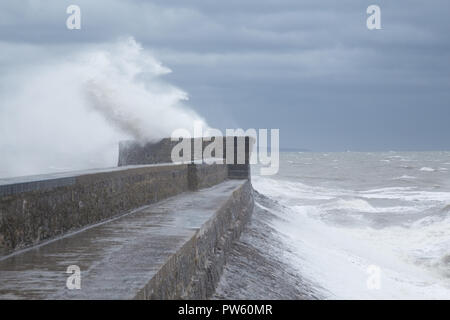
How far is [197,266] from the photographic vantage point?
4.39 m

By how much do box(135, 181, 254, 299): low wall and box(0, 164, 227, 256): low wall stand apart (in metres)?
0.98

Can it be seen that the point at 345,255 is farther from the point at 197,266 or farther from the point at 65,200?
the point at 65,200

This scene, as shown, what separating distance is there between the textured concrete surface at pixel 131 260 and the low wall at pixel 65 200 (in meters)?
0.12

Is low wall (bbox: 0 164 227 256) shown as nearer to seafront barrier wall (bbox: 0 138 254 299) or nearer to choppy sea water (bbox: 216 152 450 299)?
seafront barrier wall (bbox: 0 138 254 299)

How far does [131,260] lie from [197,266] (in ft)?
3.19

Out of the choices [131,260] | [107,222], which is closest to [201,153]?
[107,222]

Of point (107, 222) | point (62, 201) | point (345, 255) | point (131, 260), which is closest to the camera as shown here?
point (131, 260)

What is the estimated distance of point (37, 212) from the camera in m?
4.15

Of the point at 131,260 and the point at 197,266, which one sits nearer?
the point at 131,260

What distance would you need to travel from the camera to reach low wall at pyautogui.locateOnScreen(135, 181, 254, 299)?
128 inches

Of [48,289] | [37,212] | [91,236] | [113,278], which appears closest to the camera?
[48,289]

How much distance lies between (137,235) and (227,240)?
6.88 ft
